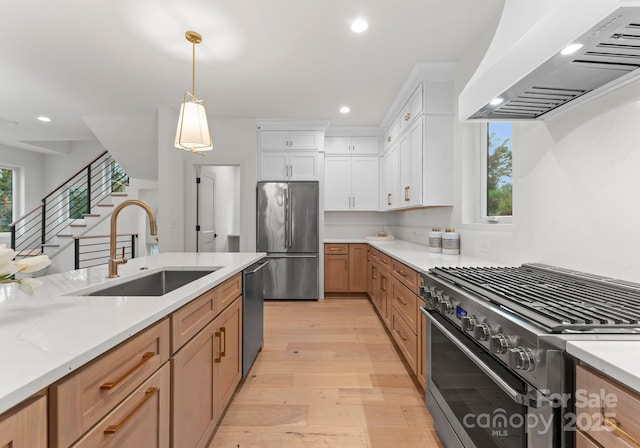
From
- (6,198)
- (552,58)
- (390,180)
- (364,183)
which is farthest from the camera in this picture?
(6,198)

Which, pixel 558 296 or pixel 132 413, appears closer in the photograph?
pixel 132 413

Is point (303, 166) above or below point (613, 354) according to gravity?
above

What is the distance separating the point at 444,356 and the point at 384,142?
3.86 meters

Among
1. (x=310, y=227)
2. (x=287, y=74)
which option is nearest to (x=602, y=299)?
(x=287, y=74)

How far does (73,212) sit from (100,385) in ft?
26.3

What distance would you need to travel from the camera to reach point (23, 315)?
3.11 feet

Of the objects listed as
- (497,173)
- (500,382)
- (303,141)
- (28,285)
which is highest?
(303,141)

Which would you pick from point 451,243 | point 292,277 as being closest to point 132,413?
point 451,243

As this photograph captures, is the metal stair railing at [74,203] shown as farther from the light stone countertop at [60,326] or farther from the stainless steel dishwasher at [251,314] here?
the light stone countertop at [60,326]

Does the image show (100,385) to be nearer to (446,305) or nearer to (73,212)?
(446,305)

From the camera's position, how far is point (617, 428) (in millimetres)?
661

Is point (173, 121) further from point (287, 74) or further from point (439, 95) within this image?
point (439, 95)

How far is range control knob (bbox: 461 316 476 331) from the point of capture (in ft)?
3.94

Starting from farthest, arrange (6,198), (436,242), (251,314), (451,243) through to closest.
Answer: (6,198)
(436,242)
(451,243)
(251,314)
